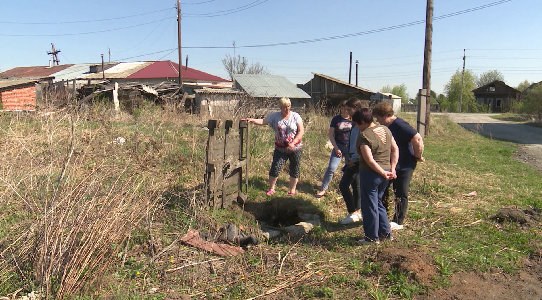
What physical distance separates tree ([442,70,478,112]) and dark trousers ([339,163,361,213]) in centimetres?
6395

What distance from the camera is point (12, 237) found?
143 inches

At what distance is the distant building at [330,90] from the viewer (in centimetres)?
2842

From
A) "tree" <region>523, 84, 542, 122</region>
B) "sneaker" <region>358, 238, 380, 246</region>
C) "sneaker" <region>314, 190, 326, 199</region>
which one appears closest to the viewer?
"sneaker" <region>358, 238, 380, 246</region>

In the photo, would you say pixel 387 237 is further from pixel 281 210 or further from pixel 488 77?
pixel 488 77

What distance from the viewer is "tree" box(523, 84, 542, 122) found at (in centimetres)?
2967

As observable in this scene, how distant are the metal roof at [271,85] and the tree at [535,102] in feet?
57.2

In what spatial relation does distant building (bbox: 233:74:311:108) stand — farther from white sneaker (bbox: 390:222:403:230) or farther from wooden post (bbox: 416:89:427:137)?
white sneaker (bbox: 390:222:403:230)

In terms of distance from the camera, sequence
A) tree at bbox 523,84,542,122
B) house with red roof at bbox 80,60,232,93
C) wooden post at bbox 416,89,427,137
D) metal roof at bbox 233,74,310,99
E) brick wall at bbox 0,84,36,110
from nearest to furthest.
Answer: wooden post at bbox 416,89,427,137
brick wall at bbox 0,84,36,110
metal roof at bbox 233,74,310,99
tree at bbox 523,84,542,122
house with red roof at bbox 80,60,232,93

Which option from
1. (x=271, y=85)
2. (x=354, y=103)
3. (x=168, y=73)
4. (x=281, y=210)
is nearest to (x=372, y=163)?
(x=354, y=103)

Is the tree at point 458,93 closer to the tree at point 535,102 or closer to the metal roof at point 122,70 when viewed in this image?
the tree at point 535,102

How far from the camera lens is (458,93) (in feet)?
218

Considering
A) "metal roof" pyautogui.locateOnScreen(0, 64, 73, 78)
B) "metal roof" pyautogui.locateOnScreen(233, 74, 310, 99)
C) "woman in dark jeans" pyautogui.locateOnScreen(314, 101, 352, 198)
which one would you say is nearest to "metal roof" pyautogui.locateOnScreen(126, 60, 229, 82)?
"metal roof" pyautogui.locateOnScreen(233, 74, 310, 99)

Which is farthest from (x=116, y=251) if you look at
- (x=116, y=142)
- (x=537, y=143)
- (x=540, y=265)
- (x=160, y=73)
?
(x=160, y=73)

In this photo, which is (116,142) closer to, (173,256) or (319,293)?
(173,256)
